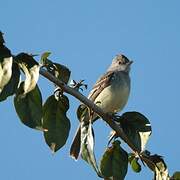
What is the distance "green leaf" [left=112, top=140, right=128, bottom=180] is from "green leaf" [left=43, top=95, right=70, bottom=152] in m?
0.40

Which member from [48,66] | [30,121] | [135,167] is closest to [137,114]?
[135,167]

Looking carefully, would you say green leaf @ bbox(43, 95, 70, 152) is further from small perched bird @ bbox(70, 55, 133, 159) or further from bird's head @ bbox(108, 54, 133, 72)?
bird's head @ bbox(108, 54, 133, 72)

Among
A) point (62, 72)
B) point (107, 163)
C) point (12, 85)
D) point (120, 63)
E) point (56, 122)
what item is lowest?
point (107, 163)

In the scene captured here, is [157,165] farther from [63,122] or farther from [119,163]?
[63,122]

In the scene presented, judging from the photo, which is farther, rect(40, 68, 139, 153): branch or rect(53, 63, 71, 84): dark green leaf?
rect(53, 63, 71, 84): dark green leaf

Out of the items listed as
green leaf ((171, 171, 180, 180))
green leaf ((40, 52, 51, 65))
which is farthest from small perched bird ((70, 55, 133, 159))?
green leaf ((40, 52, 51, 65))

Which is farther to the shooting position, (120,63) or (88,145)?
(120,63)

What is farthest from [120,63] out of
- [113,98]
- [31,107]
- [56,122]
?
[31,107]

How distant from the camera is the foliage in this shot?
7.88 ft

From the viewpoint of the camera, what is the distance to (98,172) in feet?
9.52

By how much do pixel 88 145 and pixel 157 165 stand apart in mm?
411

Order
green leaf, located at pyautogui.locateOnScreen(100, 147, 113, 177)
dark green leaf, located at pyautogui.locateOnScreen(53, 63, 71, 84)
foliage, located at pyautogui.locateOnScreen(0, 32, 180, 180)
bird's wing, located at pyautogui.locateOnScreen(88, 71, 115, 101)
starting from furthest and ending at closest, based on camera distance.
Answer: bird's wing, located at pyautogui.locateOnScreen(88, 71, 115, 101)
green leaf, located at pyautogui.locateOnScreen(100, 147, 113, 177)
dark green leaf, located at pyautogui.locateOnScreen(53, 63, 71, 84)
foliage, located at pyautogui.locateOnScreen(0, 32, 180, 180)

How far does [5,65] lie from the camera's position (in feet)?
7.47

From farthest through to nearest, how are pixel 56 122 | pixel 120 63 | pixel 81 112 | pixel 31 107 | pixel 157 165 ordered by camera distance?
pixel 120 63
pixel 81 112
pixel 157 165
pixel 56 122
pixel 31 107
